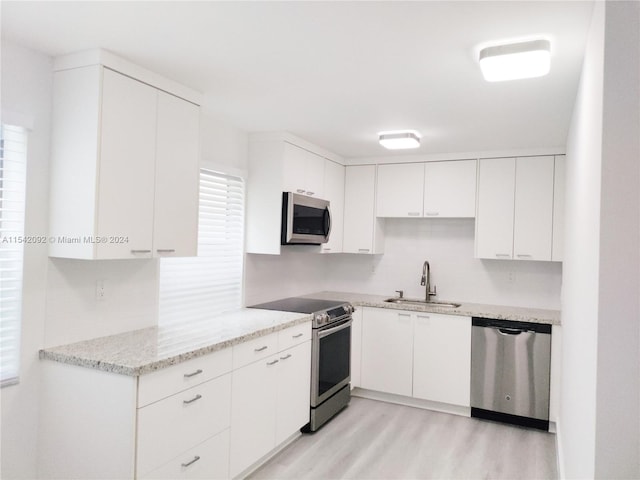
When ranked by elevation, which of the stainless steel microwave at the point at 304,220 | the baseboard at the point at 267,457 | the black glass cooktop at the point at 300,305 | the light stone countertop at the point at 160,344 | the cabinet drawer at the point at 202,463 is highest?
the stainless steel microwave at the point at 304,220

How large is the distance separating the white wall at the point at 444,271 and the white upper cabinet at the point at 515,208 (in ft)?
1.09

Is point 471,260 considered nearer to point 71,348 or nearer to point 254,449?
point 254,449

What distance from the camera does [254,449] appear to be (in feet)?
9.32

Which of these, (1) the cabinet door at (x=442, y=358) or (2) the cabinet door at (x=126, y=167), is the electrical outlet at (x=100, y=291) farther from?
(1) the cabinet door at (x=442, y=358)

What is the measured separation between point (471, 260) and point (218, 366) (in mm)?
2901

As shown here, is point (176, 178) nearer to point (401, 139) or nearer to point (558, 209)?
point (401, 139)

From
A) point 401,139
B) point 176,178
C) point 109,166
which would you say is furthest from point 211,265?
point 401,139

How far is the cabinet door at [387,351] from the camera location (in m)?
4.18

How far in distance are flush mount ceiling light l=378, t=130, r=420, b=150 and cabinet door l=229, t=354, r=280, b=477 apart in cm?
187

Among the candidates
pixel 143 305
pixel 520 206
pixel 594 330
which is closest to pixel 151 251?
pixel 143 305

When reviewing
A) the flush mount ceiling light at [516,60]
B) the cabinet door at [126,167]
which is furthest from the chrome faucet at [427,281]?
the cabinet door at [126,167]

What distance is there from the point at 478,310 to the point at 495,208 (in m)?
0.93

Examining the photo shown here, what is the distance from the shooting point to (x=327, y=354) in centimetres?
370

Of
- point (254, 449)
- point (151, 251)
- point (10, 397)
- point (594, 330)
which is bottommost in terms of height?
point (254, 449)
